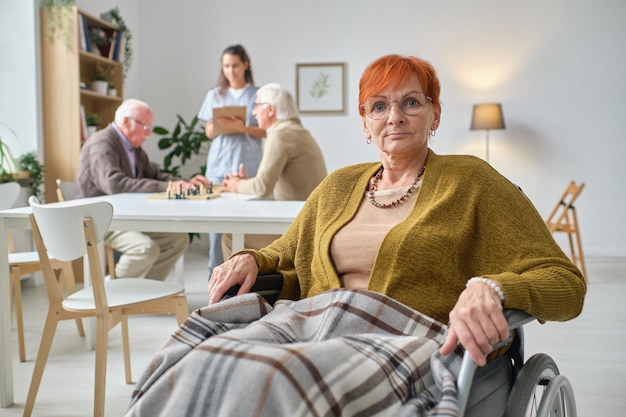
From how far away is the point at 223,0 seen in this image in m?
6.35

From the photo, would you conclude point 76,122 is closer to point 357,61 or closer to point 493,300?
point 357,61

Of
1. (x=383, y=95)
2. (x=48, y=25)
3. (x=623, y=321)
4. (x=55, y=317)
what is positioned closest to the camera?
(x=383, y=95)

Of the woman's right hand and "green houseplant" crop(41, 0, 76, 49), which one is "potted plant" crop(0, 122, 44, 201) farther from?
the woman's right hand

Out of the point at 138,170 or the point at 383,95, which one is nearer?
the point at 383,95

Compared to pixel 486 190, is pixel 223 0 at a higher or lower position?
higher

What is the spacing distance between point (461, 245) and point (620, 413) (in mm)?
1418

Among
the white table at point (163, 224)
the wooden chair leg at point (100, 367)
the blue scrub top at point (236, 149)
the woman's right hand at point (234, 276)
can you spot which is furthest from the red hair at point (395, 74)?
the blue scrub top at point (236, 149)

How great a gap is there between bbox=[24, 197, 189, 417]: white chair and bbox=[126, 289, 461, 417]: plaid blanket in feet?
3.29

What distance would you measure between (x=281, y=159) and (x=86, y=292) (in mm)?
1231

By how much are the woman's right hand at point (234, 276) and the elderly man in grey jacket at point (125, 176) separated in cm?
181

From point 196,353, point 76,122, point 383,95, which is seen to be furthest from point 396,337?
point 76,122

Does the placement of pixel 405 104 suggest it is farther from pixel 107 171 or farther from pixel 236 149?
pixel 236 149

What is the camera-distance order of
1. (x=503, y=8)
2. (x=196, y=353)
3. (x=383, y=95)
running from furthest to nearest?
(x=503, y=8)
(x=383, y=95)
(x=196, y=353)

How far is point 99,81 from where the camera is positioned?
5195mm
